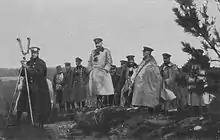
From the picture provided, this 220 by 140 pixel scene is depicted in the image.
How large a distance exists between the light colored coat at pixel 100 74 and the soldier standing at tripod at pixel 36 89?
0.77 meters

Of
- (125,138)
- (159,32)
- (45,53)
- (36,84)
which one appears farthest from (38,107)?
(159,32)

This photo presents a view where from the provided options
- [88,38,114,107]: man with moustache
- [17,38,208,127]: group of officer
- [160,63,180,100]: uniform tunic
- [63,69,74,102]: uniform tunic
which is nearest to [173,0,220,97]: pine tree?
[160,63,180,100]: uniform tunic

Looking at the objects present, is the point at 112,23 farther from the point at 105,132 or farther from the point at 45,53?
the point at 105,132

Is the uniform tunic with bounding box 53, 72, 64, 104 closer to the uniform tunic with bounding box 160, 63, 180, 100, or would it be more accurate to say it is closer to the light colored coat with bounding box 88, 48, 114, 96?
the light colored coat with bounding box 88, 48, 114, 96

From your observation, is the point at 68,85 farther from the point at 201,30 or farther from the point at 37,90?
the point at 201,30

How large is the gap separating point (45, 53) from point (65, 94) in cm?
81

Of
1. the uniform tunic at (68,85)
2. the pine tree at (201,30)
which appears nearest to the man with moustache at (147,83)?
the uniform tunic at (68,85)

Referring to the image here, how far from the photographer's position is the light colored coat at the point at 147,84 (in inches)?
309

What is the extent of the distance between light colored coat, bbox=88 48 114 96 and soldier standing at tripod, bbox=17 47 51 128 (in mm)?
768

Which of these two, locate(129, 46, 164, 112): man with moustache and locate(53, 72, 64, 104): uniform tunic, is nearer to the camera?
locate(129, 46, 164, 112): man with moustache

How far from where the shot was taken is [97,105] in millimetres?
7996

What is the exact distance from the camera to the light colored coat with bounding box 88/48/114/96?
805cm

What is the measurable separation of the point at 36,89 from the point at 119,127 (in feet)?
5.04

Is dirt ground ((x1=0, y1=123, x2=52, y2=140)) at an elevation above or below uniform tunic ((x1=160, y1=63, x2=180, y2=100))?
below
